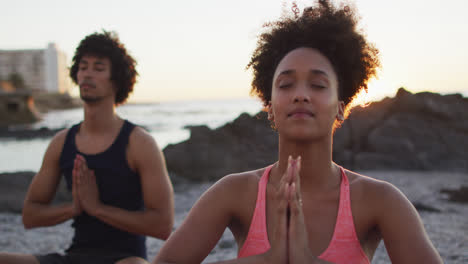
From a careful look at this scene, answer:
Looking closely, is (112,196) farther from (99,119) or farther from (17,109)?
(17,109)

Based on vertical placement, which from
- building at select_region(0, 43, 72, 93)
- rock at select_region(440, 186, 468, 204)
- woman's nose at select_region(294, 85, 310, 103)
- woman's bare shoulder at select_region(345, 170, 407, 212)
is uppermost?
building at select_region(0, 43, 72, 93)

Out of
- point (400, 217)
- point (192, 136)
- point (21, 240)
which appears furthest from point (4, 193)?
point (400, 217)

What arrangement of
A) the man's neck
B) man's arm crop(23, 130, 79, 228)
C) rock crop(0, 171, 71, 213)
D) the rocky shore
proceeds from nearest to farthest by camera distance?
man's arm crop(23, 130, 79, 228), the man's neck, the rocky shore, rock crop(0, 171, 71, 213)

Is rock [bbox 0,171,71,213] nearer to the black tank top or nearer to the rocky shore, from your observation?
the rocky shore

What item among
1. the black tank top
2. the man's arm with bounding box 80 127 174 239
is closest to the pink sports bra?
the man's arm with bounding box 80 127 174 239

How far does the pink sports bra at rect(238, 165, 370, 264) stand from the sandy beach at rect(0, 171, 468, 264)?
121 inches

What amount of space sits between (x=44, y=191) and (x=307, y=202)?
7.28ft

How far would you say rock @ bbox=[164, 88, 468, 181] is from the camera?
31.5ft

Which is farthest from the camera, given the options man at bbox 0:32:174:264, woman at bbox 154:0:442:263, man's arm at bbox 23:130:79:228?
man's arm at bbox 23:130:79:228

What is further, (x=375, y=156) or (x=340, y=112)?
(x=375, y=156)

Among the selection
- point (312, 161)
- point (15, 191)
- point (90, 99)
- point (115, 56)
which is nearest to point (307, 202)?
point (312, 161)

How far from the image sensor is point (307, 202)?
74.5 inches

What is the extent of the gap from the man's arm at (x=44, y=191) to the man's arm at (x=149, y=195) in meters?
0.57

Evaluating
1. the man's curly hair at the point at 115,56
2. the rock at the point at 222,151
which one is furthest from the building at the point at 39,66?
the man's curly hair at the point at 115,56
